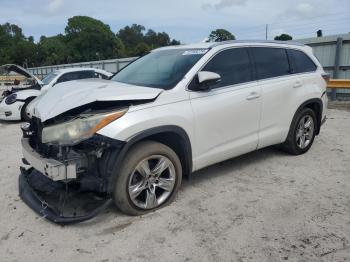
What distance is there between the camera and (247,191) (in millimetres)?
4562

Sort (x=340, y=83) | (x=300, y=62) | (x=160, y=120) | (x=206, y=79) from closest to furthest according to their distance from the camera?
1. (x=160, y=120)
2. (x=206, y=79)
3. (x=300, y=62)
4. (x=340, y=83)

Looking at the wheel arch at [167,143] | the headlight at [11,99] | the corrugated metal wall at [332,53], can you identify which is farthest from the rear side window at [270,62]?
the headlight at [11,99]

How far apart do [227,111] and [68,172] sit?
2036 mm

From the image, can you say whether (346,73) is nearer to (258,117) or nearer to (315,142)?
(315,142)

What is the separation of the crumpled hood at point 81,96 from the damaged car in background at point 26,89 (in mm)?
6015

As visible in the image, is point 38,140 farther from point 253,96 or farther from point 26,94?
point 26,94

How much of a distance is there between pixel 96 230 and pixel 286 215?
197cm

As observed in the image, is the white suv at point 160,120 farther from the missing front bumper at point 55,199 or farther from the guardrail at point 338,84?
the guardrail at point 338,84

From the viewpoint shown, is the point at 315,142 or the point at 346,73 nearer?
the point at 315,142

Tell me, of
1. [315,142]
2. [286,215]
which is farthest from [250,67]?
[315,142]

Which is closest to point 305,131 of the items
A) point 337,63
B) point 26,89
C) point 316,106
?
point 316,106

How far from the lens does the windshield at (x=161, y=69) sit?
4320 mm

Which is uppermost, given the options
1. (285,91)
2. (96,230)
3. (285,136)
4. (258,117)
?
(285,91)

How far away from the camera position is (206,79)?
412 centimetres
